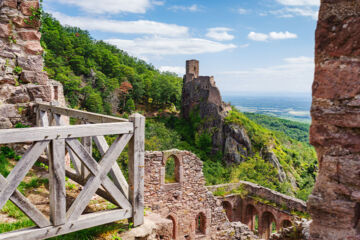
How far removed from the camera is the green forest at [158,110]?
103 ft

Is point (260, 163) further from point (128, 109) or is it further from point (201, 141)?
point (128, 109)

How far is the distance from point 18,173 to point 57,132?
45 cm

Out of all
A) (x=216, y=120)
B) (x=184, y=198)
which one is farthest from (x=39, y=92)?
(x=216, y=120)

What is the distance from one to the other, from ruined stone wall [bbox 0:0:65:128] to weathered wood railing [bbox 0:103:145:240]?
234 cm

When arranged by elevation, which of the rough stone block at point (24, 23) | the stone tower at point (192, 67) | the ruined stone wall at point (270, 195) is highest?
the stone tower at point (192, 67)

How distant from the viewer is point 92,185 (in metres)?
2.67

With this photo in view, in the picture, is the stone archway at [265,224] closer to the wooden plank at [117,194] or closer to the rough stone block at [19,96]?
the rough stone block at [19,96]

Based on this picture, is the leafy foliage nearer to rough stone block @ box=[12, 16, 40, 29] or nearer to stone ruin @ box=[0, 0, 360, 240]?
stone ruin @ box=[0, 0, 360, 240]

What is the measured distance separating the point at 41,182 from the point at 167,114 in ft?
142

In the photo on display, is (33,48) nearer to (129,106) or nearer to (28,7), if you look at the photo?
(28,7)

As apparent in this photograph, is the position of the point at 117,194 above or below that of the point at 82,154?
below

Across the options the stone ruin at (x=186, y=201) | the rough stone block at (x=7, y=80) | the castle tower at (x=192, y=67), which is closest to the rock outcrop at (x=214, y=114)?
the castle tower at (x=192, y=67)

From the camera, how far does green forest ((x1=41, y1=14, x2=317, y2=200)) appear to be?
31.4 m

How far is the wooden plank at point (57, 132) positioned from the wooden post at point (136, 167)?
0.11 metres
